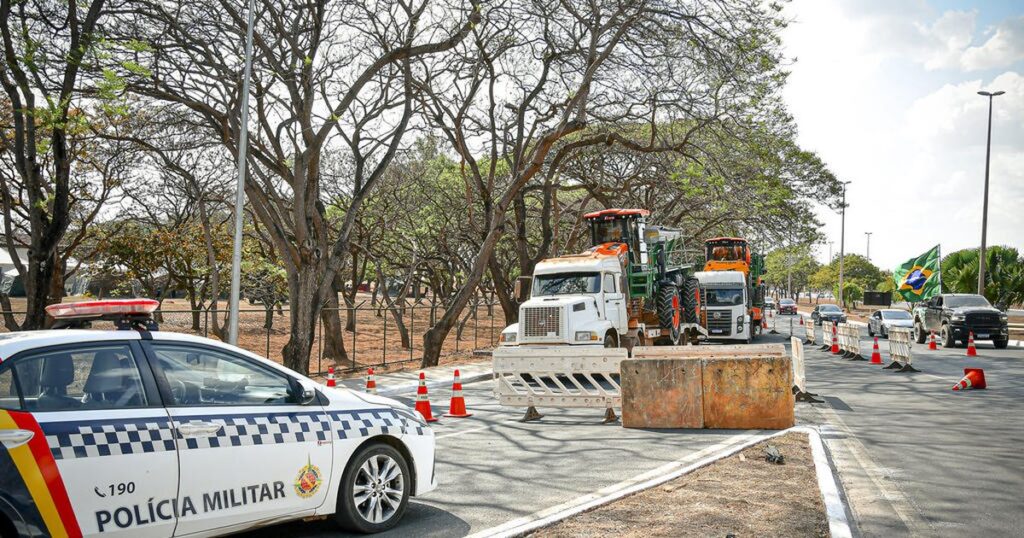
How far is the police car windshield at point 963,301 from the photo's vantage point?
31.7 meters

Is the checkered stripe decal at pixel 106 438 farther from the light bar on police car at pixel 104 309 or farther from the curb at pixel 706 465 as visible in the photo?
the curb at pixel 706 465

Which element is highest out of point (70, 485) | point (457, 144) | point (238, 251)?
point (457, 144)

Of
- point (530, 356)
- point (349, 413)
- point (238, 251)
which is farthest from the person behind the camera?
point (238, 251)

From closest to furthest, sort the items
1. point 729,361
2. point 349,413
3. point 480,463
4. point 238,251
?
1. point 349,413
2. point 480,463
3. point 729,361
4. point 238,251

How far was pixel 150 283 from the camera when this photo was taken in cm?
3956

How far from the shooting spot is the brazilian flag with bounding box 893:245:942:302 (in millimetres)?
37438

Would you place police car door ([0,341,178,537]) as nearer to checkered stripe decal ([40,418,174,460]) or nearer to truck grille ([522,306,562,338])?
checkered stripe decal ([40,418,174,460])

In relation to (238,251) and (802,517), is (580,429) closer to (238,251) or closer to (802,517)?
(802,517)

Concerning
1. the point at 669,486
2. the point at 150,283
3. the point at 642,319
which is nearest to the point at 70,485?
the point at 669,486

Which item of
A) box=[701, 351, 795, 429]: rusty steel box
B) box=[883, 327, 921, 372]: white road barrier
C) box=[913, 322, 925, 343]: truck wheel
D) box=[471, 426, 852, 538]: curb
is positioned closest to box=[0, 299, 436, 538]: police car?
box=[471, 426, 852, 538]: curb

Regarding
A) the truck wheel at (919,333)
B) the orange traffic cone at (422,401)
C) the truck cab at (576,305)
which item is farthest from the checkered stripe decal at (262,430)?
the truck wheel at (919,333)

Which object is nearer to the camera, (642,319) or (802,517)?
(802,517)

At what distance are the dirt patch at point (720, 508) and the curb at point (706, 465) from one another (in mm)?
66

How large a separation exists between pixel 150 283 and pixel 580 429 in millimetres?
33097
